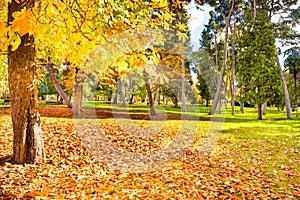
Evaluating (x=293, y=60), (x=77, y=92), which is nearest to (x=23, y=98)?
(x=77, y=92)

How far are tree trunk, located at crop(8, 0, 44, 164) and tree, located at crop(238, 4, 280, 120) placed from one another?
1792cm

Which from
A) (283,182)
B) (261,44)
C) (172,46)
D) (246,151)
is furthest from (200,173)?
(261,44)

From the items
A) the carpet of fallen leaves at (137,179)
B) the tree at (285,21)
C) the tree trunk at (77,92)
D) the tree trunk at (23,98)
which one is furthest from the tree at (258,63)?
the tree trunk at (23,98)

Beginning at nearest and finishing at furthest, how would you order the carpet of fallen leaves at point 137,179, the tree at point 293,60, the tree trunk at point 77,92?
1. the carpet of fallen leaves at point 137,179
2. the tree trunk at point 77,92
3. the tree at point 293,60

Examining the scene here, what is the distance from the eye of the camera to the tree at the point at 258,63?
18.4m

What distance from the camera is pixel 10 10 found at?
13.5 feet

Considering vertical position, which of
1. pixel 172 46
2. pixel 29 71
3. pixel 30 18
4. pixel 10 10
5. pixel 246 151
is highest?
pixel 172 46

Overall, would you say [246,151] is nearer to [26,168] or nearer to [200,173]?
[200,173]

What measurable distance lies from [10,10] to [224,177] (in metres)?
5.19

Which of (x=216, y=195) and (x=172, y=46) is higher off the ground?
(x=172, y=46)

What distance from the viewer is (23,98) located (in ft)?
13.8

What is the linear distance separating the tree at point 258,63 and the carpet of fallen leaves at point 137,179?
13.9m

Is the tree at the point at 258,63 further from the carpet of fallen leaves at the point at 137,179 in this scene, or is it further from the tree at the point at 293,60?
the carpet of fallen leaves at the point at 137,179

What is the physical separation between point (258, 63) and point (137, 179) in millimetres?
17691
